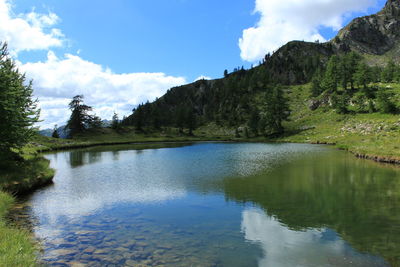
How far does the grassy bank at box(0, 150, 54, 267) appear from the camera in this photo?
1130 centimetres

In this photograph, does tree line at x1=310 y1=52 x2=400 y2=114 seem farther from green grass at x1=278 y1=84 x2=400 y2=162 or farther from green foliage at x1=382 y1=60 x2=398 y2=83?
green grass at x1=278 y1=84 x2=400 y2=162

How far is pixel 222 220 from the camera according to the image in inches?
826

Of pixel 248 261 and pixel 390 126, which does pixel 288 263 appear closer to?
pixel 248 261

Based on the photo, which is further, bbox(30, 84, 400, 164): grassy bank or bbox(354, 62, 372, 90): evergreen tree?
bbox(354, 62, 372, 90): evergreen tree

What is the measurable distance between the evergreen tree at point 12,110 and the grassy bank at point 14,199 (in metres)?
2.78

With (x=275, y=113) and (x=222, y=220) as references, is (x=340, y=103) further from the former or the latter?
(x=222, y=220)

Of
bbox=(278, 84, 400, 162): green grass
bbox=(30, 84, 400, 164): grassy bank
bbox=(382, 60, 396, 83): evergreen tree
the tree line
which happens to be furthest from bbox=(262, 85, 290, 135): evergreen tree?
bbox=(382, 60, 396, 83): evergreen tree

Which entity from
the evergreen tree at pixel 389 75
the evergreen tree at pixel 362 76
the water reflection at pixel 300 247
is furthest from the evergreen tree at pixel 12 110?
the evergreen tree at pixel 389 75

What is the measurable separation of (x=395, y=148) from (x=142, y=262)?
2171 inches

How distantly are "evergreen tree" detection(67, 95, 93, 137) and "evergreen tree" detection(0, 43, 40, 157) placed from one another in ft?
336

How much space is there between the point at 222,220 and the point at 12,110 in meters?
25.8

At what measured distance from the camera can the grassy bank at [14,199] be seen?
11.3 metres

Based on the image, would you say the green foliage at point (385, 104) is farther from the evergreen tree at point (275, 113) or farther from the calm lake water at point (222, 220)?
the calm lake water at point (222, 220)

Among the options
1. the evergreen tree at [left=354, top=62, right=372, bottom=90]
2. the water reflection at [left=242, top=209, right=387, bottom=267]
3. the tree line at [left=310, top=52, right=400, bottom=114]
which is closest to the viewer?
the water reflection at [left=242, top=209, right=387, bottom=267]
